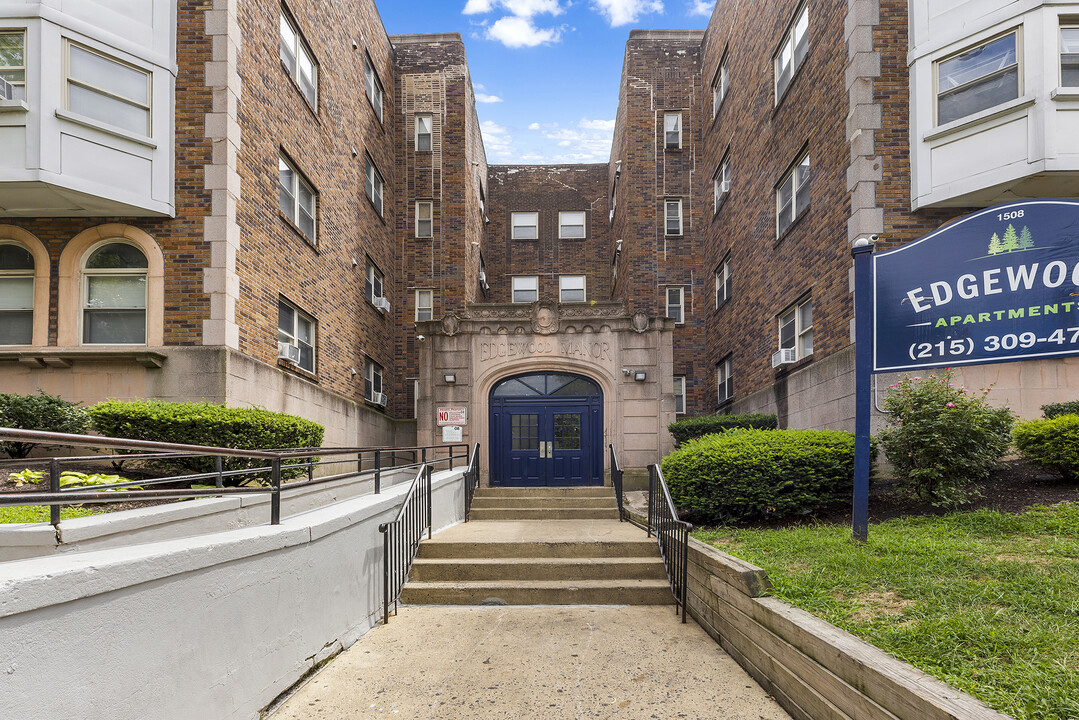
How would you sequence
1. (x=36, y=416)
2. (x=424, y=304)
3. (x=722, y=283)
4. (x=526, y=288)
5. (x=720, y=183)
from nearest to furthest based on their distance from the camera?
(x=36, y=416) < (x=722, y=283) < (x=720, y=183) < (x=424, y=304) < (x=526, y=288)

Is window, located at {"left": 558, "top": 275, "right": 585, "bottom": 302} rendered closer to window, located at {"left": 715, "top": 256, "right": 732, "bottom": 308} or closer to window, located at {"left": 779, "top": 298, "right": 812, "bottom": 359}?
window, located at {"left": 715, "top": 256, "right": 732, "bottom": 308}

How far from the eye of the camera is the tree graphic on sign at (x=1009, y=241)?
18.1ft

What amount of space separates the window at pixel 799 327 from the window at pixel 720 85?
914 centimetres

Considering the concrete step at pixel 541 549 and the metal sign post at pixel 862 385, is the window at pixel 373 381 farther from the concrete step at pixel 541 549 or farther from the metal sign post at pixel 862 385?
the metal sign post at pixel 862 385

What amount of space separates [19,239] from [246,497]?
6.33 m

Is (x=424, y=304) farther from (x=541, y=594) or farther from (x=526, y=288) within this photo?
(x=541, y=594)

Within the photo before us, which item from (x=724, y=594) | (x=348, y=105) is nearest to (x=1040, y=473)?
(x=724, y=594)

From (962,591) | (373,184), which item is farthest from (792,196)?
(373,184)

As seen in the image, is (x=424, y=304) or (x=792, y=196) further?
(x=424, y=304)

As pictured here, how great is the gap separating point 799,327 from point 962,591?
9191 mm

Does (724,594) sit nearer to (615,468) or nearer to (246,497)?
(246,497)

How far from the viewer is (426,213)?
2139 centimetres

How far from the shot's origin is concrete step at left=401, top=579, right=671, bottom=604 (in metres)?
7.16

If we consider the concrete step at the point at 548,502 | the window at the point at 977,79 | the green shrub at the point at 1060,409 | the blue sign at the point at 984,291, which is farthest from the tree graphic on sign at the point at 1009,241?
the concrete step at the point at 548,502
